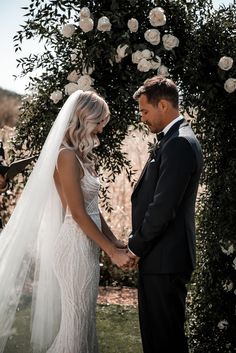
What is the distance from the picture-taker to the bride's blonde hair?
12.1 ft

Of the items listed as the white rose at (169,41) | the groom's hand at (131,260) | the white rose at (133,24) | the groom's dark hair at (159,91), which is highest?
the white rose at (133,24)

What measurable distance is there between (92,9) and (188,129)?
4.77 ft

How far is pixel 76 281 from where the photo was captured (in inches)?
147

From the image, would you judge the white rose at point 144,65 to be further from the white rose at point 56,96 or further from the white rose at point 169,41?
the white rose at point 56,96

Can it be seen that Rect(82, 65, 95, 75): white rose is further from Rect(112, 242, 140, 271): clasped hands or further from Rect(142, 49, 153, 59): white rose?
Rect(112, 242, 140, 271): clasped hands

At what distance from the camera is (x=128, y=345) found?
18.0 ft

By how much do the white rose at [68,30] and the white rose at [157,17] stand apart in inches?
21.3

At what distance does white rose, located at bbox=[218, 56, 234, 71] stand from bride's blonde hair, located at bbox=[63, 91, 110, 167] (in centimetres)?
104

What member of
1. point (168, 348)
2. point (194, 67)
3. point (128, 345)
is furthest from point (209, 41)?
point (128, 345)

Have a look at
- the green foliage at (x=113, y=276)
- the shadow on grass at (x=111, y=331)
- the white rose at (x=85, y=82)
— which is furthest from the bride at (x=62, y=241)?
the green foliage at (x=113, y=276)

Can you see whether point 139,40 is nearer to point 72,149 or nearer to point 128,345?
point 72,149

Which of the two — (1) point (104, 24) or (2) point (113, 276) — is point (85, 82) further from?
(2) point (113, 276)

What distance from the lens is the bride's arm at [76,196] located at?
3600mm

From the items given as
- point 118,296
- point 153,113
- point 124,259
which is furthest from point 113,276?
point 153,113
